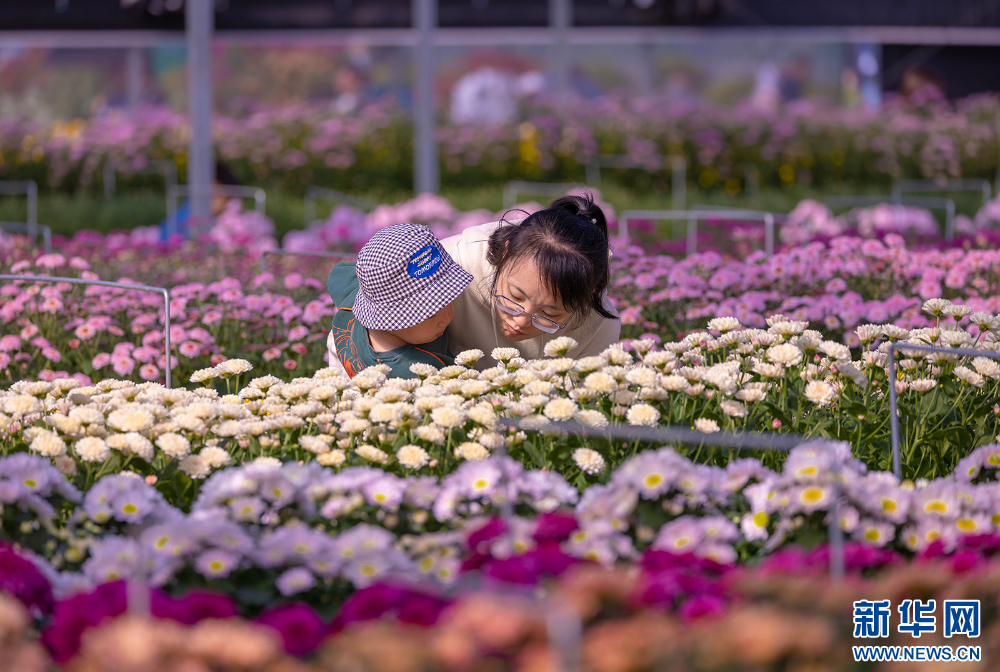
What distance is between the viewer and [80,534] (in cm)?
136

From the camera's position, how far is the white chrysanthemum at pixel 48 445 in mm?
1559

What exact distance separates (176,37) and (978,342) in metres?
14.2

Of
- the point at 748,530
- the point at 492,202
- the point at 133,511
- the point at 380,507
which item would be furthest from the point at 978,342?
the point at 492,202

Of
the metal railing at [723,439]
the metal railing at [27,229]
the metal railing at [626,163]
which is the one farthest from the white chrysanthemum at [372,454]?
the metal railing at [626,163]

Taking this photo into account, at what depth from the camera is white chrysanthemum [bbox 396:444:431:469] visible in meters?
1.58

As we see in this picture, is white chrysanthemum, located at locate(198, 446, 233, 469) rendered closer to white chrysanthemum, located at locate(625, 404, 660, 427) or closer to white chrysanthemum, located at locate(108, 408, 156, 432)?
white chrysanthemum, located at locate(108, 408, 156, 432)

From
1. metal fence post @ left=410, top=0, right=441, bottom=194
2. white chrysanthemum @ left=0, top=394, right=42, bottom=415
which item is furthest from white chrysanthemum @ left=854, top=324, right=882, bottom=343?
metal fence post @ left=410, top=0, right=441, bottom=194

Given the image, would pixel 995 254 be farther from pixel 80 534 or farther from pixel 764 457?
pixel 80 534

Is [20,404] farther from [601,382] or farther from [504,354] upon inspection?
[601,382]

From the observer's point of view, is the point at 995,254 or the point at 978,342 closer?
the point at 978,342

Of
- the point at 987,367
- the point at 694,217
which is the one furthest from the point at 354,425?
the point at 694,217

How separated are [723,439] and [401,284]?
1.05 m

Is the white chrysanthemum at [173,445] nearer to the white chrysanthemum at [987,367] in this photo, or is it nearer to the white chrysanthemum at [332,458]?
the white chrysanthemum at [332,458]

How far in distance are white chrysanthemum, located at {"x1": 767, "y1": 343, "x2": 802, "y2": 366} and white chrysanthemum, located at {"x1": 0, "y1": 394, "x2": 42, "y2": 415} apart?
4.86ft
